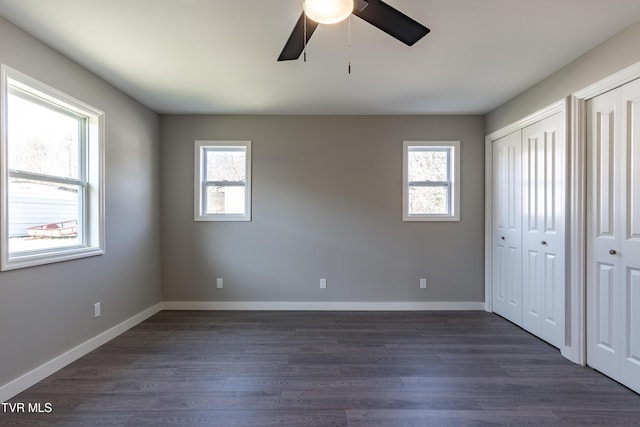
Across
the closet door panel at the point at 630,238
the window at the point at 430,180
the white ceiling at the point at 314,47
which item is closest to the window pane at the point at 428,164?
the window at the point at 430,180

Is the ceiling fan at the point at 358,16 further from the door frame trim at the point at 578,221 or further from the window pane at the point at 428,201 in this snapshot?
the window pane at the point at 428,201

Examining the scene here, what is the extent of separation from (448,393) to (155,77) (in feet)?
11.9

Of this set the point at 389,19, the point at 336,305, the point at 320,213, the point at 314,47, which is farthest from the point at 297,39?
the point at 336,305

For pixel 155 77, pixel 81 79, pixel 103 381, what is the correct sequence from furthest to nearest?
pixel 155 77 → pixel 81 79 → pixel 103 381

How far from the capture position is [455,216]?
421 centimetres

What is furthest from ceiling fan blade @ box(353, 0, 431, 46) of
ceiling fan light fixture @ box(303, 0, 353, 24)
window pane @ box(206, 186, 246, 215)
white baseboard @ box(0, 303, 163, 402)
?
white baseboard @ box(0, 303, 163, 402)

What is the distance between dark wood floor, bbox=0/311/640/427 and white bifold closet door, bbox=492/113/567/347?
320 millimetres

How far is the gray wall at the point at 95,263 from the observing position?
2.25 metres

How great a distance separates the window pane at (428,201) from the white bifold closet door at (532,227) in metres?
0.60

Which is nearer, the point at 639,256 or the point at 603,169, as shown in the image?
the point at 639,256

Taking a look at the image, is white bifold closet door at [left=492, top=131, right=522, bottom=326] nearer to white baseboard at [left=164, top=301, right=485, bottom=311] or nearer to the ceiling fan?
white baseboard at [left=164, top=301, right=485, bottom=311]

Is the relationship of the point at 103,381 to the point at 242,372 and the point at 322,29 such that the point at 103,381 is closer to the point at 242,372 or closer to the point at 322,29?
the point at 242,372

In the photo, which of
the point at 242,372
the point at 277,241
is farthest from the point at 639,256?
the point at 277,241

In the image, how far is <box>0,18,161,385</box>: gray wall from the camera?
225 cm
